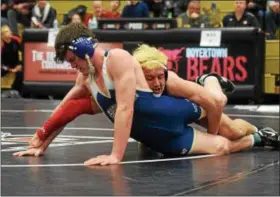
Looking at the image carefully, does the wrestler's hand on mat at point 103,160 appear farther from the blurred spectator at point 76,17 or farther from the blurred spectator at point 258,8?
the blurred spectator at point 76,17

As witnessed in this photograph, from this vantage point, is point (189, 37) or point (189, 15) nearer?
point (189, 37)

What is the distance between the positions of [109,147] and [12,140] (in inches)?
36.8

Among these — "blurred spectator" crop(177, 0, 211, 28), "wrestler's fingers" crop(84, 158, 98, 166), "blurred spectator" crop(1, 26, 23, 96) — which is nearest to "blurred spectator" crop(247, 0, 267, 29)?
"blurred spectator" crop(177, 0, 211, 28)

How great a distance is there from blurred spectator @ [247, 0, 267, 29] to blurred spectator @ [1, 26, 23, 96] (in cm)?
374

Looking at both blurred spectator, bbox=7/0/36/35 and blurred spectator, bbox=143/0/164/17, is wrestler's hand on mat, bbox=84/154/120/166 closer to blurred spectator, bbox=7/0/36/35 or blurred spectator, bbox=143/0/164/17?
blurred spectator, bbox=143/0/164/17

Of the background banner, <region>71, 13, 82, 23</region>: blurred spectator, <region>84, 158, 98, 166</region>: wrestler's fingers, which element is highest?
<region>71, 13, 82, 23</region>: blurred spectator

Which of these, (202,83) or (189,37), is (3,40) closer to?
(189,37)

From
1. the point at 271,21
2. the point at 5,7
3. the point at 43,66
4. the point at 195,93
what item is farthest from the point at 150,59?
the point at 5,7

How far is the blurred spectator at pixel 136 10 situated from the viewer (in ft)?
45.6

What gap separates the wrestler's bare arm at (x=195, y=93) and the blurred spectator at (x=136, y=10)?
26.7 ft

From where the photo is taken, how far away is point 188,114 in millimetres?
5777

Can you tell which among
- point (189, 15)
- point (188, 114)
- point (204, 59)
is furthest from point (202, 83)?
point (189, 15)

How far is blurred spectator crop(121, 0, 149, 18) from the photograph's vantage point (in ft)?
45.6

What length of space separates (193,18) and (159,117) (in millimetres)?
7317
